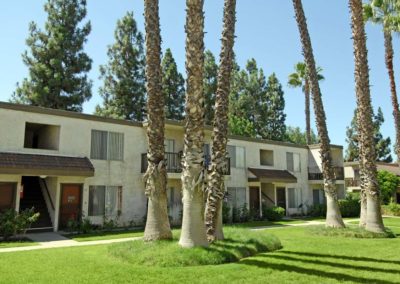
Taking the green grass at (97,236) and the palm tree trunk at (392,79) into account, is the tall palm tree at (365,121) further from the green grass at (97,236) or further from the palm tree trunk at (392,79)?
the green grass at (97,236)

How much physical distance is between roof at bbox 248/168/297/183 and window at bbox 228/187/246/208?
4.18 ft

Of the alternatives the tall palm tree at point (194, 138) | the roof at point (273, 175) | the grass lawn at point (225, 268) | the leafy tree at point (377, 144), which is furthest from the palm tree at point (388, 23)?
the leafy tree at point (377, 144)

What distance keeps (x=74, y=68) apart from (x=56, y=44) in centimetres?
278

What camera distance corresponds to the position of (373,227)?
1661 centimetres

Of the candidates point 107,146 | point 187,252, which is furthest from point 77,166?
point 187,252

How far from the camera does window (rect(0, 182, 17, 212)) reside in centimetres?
1755

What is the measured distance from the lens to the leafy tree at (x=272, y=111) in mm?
51188

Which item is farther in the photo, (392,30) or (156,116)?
(392,30)

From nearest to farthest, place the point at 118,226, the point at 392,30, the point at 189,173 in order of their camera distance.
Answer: the point at 189,173
the point at 118,226
the point at 392,30

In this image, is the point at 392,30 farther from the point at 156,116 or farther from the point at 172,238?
the point at 172,238

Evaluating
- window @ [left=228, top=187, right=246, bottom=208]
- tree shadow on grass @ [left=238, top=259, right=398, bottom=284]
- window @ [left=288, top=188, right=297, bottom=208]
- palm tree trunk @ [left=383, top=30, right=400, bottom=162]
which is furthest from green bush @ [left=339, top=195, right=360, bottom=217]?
tree shadow on grass @ [left=238, top=259, right=398, bottom=284]

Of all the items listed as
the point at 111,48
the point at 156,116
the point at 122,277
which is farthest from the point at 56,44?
the point at 122,277

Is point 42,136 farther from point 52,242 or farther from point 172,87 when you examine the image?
point 172,87

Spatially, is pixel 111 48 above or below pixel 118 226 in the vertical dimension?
above
